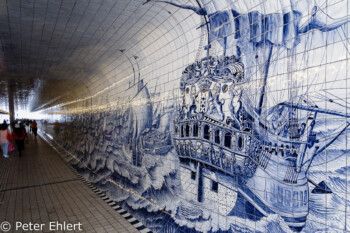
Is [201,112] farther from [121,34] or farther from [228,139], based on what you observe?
[121,34]

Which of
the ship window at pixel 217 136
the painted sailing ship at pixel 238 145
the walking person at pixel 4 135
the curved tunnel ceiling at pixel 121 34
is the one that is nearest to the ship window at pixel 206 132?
the painted sailing ship at pixel 238 145

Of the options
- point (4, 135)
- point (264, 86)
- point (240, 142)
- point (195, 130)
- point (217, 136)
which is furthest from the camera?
point (4, 135)

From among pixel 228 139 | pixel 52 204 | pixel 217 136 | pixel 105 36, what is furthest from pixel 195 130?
pixel 52 204

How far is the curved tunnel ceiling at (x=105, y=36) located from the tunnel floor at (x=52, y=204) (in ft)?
9.79

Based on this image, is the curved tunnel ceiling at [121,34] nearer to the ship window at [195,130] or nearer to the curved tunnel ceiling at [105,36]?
the curved tunnel ceiling at [105,36]

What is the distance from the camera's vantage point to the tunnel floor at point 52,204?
4559 millimetres

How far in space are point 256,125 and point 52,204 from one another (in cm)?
546

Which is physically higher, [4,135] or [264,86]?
[264,86]

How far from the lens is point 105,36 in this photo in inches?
187

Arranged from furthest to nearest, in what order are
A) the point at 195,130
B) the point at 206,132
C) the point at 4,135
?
the point at 4,135, the point at 195,130, the point at 206,132

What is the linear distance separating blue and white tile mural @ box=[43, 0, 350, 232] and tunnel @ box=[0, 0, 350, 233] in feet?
0.03

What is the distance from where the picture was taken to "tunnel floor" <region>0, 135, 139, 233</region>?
Result: 4.56 m

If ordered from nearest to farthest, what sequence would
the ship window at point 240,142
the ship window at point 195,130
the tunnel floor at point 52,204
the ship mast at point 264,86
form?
1. the ship mast at point 264,86
2. the ship window at point 240,142
3. the ship window at point 195,130
4. the tunnel floor at point 52,204

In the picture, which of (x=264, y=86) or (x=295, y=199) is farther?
(x=264, y=86)
